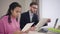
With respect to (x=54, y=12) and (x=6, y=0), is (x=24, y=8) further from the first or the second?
(x=54, y=12)

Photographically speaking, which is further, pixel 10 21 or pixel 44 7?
pixel 44 7

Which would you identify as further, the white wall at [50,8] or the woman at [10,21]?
the white wall at [50,8]

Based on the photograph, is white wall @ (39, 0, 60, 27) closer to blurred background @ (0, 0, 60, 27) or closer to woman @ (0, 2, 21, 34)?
blurred background @ (0, 0, 60, 27)

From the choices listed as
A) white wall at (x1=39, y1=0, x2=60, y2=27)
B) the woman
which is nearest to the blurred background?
white wall at (x1=39, y1=0, x2=60, y2=27)

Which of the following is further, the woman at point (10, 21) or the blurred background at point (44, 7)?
the blurred background at point (44, 7)

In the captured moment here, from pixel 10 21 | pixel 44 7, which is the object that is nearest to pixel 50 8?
pixel 44 7

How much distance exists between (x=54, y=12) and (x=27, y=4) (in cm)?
72

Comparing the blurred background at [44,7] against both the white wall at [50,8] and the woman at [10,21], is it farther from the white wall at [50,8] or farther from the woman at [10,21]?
the woman at [10,21]

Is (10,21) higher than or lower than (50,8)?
higher

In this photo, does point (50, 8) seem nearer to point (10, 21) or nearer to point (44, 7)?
point (44, 7)

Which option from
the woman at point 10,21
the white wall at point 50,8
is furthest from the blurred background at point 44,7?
the woman at point 10,21

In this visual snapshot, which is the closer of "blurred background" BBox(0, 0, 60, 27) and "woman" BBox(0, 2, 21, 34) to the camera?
"woman" BBox(0, 2, 21, 34)

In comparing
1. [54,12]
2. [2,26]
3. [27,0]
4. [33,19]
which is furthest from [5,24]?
[54,12]

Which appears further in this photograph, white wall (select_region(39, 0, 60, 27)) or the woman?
white wall (select_region(39, 0, 60, 27))
